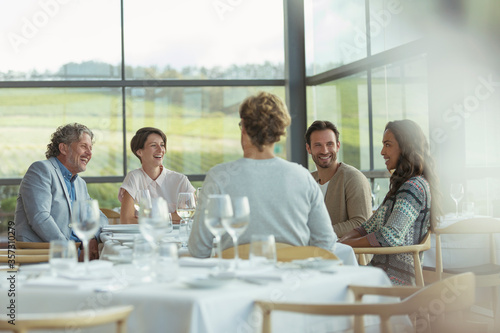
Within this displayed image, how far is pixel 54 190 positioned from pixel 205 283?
97.9 inches

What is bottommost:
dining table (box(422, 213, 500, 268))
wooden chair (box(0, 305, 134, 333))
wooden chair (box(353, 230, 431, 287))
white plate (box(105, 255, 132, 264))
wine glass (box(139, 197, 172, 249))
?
dining table (box(422, 213, 500, 268))

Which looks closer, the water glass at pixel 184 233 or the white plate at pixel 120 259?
the white plate at pixel 120 259

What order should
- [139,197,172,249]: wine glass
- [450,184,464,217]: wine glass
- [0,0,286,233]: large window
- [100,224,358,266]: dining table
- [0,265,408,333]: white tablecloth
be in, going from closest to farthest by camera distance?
[0,265,408,333]: white tablecloth
[139,197,172,249]: wine glass
[100,224,358,266]: dining table
[450,184,464,217]: wine glass
[0,0,286,233]: large window

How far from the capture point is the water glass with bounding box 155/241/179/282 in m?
1.86

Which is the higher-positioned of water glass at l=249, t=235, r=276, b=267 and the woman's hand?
water glass at l=249, t=235, r=276, b=267

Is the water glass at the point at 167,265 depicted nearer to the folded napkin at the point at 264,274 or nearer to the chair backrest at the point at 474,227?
the folded napkin at the point at 264,274

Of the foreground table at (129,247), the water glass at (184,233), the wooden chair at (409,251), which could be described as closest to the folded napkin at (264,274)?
the foreground table at (129,247)

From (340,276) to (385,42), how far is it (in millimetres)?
4599

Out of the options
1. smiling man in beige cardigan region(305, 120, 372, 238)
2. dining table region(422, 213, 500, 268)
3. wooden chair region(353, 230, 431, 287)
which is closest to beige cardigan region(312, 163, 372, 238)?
smiling man in beige cardigan region(305, 120, 372, 238)

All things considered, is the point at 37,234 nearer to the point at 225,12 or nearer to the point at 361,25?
the point at 361,25

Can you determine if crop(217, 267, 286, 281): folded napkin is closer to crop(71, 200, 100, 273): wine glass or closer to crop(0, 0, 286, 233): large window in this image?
crop(71, 200, 100, 273): wine glass

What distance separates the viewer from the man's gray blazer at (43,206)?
3.82 metres

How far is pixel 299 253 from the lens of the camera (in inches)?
93.0

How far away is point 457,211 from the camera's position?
500cm
